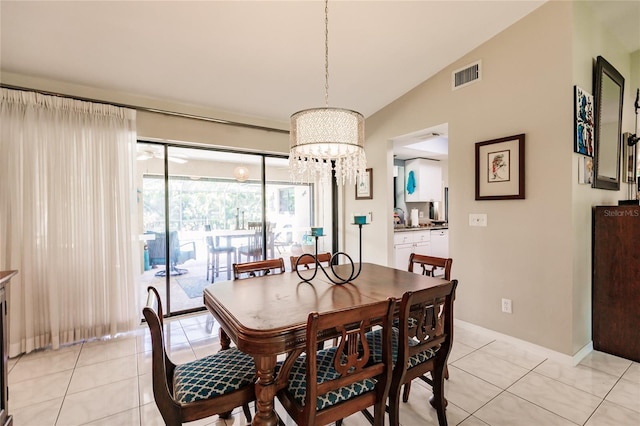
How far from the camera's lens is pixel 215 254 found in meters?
3.96

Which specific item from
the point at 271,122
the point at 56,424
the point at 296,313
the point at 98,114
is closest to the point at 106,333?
the point at 56,424

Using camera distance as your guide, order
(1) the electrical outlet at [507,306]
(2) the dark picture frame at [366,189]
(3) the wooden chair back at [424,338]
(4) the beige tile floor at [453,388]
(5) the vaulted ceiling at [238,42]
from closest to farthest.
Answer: (3) the wooden chair back at [424,338] < (4) the beige tile floor at [453,388] < (5) the vaulted ceiling at [238,42] < (1) the electrical outlet at [507,306] < (2) the dark picture frame at [366,189]

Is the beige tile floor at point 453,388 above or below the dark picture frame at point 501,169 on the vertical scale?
below

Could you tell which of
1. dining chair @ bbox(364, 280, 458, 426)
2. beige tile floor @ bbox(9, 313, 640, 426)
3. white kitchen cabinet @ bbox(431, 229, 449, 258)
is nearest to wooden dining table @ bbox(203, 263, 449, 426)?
dining chair @ bbox(364, 280, 458, 426)

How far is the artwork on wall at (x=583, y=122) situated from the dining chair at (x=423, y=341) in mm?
1969

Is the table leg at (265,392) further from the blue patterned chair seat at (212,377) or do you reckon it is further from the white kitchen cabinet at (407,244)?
the white kitchen cabinet at (407,244)

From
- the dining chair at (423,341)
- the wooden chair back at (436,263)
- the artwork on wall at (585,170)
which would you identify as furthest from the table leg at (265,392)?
the artwork on wall at (585,170)

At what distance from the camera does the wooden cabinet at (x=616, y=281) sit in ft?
8.30

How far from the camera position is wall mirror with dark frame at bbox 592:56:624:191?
271 centimetres

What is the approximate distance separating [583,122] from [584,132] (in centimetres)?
9

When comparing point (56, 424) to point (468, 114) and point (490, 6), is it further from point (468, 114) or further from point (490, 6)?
point (490, 6)

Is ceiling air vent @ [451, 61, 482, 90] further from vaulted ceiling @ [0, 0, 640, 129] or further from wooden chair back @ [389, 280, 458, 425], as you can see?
wooden chair back @ [389, 280, 458, 425]

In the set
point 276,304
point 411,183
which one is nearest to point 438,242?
point 411,183

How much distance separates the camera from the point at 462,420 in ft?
6.00
